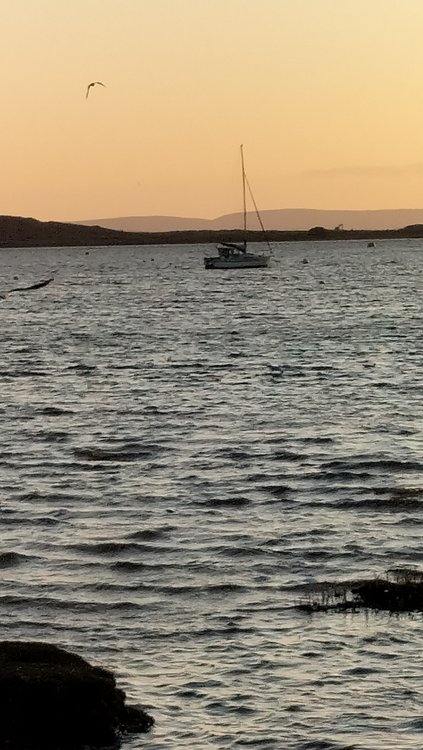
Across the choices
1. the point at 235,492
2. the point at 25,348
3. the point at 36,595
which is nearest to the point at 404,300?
the point at 25,348

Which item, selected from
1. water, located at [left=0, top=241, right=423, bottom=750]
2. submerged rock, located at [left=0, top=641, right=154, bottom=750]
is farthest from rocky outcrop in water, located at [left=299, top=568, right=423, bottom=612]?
submerged rock, located at [left=0, top=641, right=154, bottom=750]

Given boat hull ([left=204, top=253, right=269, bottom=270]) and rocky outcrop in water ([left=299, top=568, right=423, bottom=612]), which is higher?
boat hull ([left=204, top=253, right=269, bottom=270])

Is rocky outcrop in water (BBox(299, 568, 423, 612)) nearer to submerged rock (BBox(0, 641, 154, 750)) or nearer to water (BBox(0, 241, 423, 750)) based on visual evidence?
water (BBox(0, 241, 423, 750))

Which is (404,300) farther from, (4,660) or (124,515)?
(4,660)

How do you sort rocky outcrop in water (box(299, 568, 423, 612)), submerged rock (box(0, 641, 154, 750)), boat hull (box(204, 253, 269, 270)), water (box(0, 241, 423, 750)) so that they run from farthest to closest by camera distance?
boat hull (box(204, 253, 269, 270)), rocky outcrop in water (box(299, 568, 423, 612)), water (box(0, 241, 423, 750)), submerged rock (box(0, 641, 154, 750))

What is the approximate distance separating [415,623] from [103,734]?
4.01 m

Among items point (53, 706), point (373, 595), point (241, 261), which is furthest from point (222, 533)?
point (241, 261)

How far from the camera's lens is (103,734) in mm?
10336

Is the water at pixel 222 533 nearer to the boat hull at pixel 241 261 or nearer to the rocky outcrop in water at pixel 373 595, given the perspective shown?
the rocky outcrop in water at pixel 373 595

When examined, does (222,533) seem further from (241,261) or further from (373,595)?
(241,261)

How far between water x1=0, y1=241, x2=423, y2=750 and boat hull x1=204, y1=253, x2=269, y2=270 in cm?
8655

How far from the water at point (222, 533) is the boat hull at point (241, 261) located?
86.5 meters

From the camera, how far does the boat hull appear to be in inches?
5138

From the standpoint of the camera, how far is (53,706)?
10.0 meters
